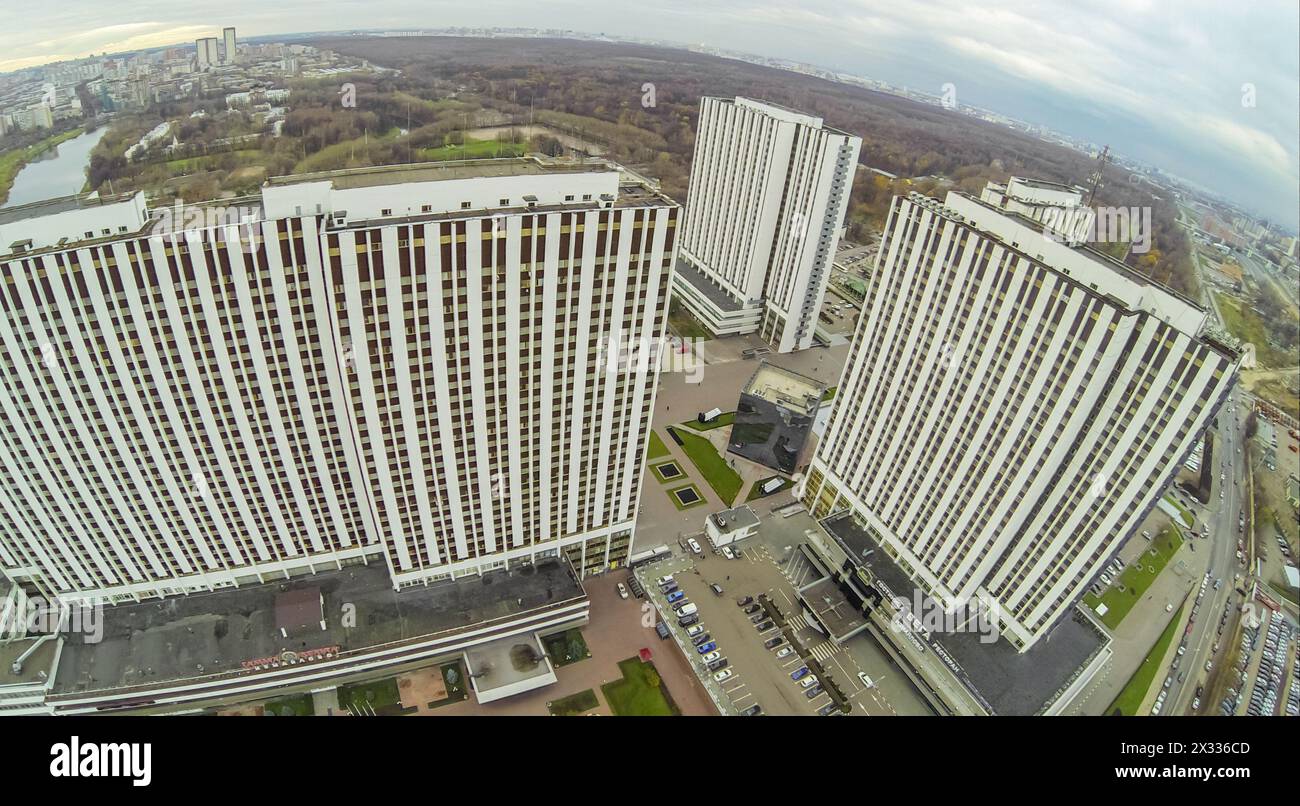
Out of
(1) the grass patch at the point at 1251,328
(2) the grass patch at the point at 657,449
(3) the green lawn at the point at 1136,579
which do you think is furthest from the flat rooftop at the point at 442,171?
(1) the grass patch at the point at 1251,328

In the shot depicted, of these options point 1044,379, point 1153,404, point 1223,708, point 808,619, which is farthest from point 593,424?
point 1223,708

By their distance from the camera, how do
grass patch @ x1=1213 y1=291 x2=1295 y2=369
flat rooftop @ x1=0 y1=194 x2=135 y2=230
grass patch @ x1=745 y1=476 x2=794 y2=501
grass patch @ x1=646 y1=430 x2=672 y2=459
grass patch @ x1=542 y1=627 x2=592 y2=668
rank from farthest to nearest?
grass patch @ x1=1213 y1=291 x2=1295 y2=369 < grass patch @ x1=646 y1=430 x2=672 y2=459 < grass patch @ x1=745 y1=476 x2=794 y2=501 < grass patch @ x1=542 y1=627 x2=592 y2=668 < flat rooftop @ x1=0 y1=194 x2=135 y2=230

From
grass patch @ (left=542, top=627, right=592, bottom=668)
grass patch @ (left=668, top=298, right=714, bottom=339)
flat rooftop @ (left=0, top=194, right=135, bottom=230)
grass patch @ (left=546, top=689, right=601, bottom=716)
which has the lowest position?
grass patch @ (left=546, top=689, right=601, bottom=716)

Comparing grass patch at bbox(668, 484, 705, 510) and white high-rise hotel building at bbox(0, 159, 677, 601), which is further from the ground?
white high-rise hotel building at bbox(0, 159, 677, 601)

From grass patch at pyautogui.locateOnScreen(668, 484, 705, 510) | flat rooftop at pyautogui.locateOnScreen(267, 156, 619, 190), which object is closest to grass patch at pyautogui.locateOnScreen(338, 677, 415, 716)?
grass patch at pyautogui.locateOnScreen(668, 484, 705, 510)

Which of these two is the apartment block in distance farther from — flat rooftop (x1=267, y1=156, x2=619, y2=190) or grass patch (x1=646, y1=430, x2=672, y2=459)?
grass patch (x1=646, y1=430, x2=672, y2=459)

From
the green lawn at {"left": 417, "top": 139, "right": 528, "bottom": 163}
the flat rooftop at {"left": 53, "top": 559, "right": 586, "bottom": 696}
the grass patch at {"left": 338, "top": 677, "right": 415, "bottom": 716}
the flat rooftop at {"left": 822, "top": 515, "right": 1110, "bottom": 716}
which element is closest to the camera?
the flat rooftop at {"left": 53, "top": 559, "right": 586, "bottom": 696}

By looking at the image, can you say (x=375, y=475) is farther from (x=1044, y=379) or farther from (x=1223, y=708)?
(x=1223, y=708)
